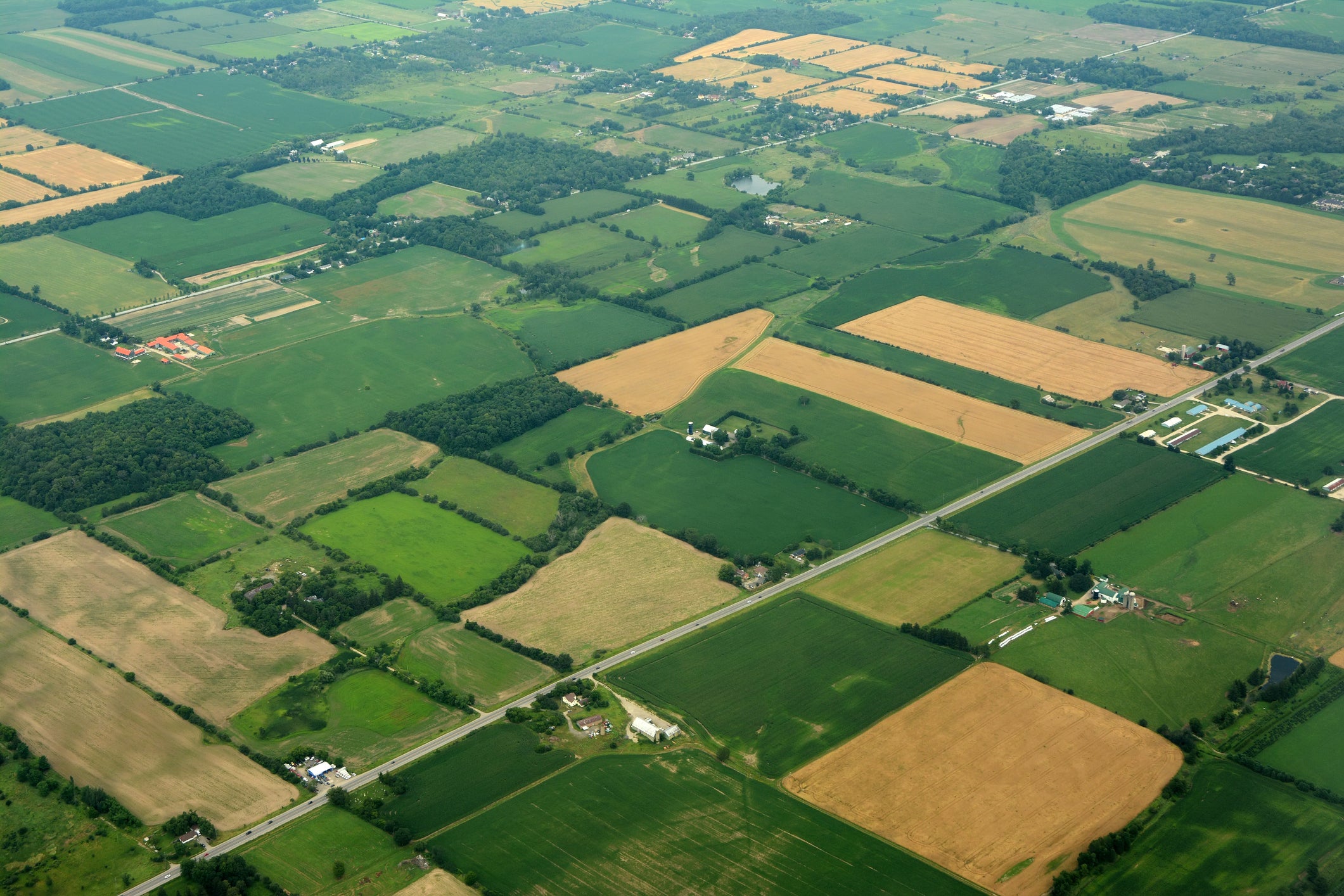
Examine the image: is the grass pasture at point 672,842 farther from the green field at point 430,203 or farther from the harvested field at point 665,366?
the green field at point 430,203

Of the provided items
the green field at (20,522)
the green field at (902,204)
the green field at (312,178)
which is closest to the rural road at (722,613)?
the green field at (20,522)

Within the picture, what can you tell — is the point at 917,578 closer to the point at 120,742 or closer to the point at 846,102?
the point at 120,742

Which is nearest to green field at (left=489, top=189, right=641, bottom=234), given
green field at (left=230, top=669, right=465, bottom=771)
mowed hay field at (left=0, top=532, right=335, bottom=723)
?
mowed hay field at (left=0, top=532, right=335, bottom=723)

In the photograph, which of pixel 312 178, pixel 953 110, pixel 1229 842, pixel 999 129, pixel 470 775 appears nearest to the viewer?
pixel 1229 842

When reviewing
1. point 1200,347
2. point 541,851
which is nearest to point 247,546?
point 541,851

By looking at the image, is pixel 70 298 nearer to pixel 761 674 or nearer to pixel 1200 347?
pixel 761 674

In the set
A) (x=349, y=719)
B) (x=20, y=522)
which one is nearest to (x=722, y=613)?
(x=349, y=719)
